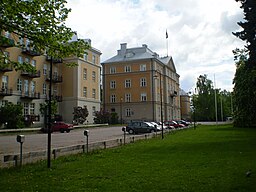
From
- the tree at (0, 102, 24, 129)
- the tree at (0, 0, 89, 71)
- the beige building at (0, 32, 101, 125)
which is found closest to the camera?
the tree at (0, 0, 89, 71)

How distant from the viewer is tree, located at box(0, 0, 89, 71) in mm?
12250

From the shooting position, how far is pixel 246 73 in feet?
134

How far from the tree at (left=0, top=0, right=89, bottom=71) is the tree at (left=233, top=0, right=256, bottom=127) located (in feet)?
41.3

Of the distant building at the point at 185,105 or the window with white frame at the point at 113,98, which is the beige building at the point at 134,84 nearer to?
the window with white frame at the point at 113,98

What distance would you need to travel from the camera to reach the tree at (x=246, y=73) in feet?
78.5

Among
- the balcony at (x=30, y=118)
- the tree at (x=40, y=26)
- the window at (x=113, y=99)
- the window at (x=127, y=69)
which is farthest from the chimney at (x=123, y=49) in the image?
the tree at (x=40, y=26)

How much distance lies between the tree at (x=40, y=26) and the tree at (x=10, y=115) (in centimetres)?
2971

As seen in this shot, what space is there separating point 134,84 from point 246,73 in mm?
42372

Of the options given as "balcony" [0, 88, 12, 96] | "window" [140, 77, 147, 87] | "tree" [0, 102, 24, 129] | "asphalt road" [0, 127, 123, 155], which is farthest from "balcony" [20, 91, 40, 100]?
"window" [140, 77, 147, 87]

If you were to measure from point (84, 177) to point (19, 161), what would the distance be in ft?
14.5

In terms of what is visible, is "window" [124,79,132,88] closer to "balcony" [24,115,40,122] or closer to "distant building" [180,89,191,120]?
"balcony" [24,115,40,122]

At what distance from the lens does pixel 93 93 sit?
6738 centimetres

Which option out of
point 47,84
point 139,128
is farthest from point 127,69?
point 139,128

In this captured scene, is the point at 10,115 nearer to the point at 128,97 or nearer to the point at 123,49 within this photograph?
the point at 128,97
